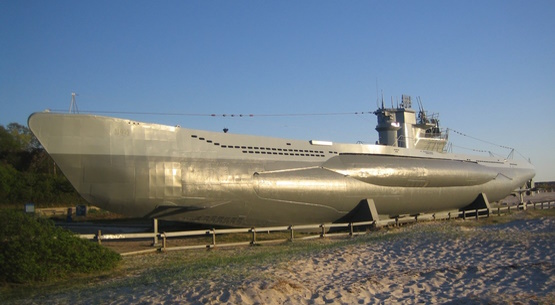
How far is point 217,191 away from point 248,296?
896 cm

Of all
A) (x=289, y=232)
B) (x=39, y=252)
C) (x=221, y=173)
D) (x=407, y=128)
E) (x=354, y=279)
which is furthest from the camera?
(x=407, y=128)

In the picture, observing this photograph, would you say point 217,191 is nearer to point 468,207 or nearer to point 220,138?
point 220,138

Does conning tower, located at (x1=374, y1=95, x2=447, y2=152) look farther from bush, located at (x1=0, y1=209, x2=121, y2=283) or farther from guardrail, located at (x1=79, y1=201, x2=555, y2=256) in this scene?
bush, located at (x1=0, y1=209, x2=121, y2=283)

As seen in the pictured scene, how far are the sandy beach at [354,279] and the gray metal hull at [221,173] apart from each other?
9.72 feet

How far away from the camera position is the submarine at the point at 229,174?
46.3ft

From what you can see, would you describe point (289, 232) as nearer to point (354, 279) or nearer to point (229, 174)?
point (229, 174)

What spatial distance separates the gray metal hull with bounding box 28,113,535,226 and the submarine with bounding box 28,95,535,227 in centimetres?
3

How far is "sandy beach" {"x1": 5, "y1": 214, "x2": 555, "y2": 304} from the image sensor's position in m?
7.59

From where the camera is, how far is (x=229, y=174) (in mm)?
16672

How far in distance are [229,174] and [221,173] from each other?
0.99ft

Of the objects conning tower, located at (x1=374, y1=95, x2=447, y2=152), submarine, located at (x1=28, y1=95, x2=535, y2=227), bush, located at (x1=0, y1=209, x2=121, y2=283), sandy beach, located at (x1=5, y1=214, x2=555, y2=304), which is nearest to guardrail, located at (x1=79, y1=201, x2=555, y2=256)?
submarine, located at (x1=28, y1=95, x2=535, y2=227)

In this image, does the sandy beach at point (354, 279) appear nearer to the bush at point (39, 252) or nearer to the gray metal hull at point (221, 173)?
the bush at point (39, 252)

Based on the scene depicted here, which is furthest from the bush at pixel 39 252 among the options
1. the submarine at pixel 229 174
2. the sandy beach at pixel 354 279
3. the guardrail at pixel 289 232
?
the submarine at pixel 229 174

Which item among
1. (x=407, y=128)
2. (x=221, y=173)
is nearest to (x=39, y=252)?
(x=221, y=173)
